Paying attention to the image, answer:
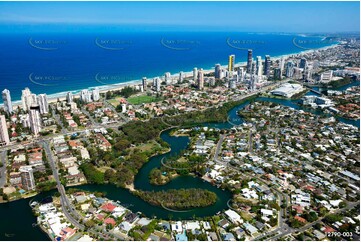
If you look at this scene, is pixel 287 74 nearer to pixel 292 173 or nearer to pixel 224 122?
pixel 224 122

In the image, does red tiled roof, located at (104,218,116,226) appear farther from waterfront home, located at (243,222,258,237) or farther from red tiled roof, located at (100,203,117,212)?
waterfront home, located at (243,222,258,237)

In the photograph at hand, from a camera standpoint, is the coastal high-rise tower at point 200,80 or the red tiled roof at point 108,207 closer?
the red tiled roof at point 108,207

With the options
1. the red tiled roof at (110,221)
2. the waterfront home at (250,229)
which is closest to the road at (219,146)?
the waterfront home at (250,229)

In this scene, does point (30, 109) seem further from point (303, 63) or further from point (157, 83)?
point (303, 63)

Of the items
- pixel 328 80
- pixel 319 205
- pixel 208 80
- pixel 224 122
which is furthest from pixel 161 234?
pixel 328 80

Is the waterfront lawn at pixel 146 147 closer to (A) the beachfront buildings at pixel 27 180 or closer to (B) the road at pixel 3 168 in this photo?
(A) the beachfront buildings at pixel 27 180

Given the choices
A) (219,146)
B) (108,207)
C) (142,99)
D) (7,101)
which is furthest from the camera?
(142,99)

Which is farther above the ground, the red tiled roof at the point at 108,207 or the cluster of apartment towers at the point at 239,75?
the cluster of apartment towers at the point at 239,75

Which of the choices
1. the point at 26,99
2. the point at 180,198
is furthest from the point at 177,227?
the point at 26,99
